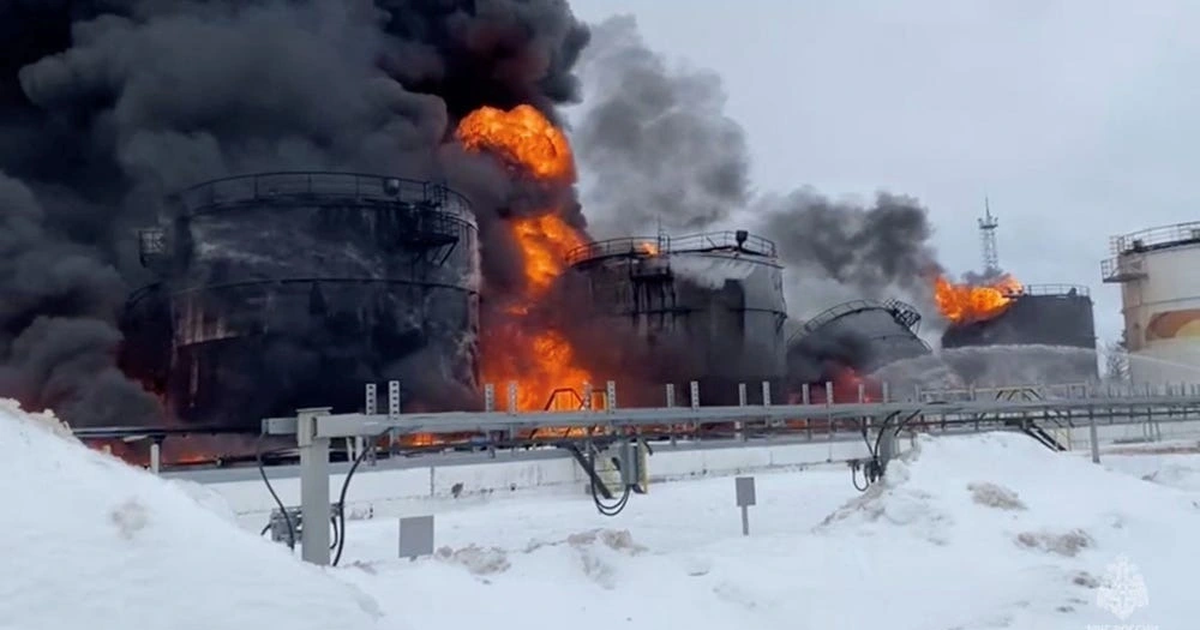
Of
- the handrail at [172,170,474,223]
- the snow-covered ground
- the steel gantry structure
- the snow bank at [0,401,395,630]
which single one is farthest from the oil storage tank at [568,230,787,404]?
the snow bank at [0,401,395,630]

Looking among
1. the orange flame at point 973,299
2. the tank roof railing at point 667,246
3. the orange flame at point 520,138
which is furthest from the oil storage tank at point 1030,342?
the orange flame at point 520,138

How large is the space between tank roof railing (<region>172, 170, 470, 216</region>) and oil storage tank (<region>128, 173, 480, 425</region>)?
1.7 inches

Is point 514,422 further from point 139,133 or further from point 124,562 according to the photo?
point 139,133

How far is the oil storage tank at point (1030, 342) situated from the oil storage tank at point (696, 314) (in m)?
14.9

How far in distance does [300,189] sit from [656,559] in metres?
22.8

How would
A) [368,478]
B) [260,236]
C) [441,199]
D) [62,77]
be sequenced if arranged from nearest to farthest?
[368,478] < [260,236] < [441,199] < [62,77]

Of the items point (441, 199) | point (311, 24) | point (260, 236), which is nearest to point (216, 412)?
point (260, 236)

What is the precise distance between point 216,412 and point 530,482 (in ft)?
43.7

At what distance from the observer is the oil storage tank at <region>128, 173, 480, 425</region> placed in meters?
27.2

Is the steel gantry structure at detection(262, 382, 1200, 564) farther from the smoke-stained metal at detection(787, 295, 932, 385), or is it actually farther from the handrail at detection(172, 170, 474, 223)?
the smoke-stained metal at detection(787, 295, 932, 385)

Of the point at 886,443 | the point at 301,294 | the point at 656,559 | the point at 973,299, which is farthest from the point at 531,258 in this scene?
the point at 656,559

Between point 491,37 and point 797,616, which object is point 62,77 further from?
point 797,616

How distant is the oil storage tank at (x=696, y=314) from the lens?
3788 cm

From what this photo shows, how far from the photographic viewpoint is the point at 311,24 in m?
35.7
